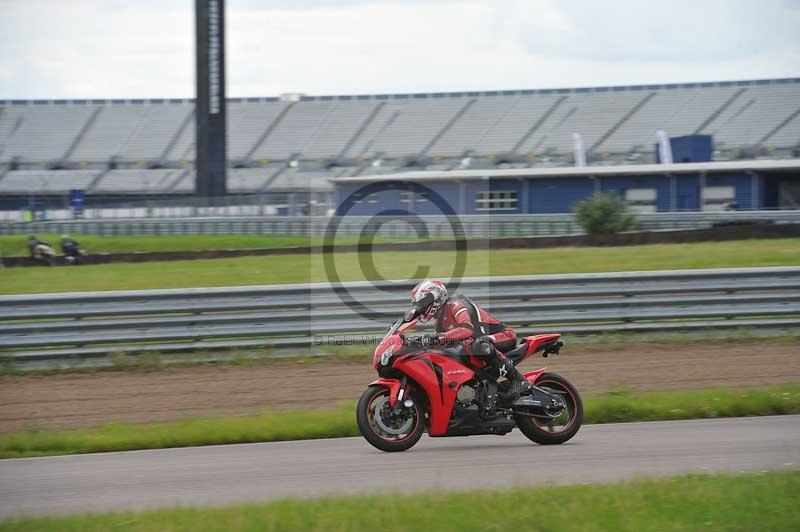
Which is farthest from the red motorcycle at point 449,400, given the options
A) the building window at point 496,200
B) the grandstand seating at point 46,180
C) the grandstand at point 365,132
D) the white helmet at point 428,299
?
the grandstand seating at point 46,180

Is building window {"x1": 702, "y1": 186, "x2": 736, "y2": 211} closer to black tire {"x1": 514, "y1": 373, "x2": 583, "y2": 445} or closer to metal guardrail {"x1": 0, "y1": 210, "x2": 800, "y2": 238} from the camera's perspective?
metal guardrail {"x1": 0, "y1": 210, "x2": 800, "y2": 238}

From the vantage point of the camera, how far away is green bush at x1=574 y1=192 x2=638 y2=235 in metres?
30.2

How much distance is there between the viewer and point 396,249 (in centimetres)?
2911

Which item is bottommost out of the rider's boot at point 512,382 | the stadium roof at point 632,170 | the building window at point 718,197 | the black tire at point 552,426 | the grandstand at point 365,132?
the black tire at point 552,426

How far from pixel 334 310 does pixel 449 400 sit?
5.84 meters

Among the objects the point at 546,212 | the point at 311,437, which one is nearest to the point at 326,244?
the point at 546,212

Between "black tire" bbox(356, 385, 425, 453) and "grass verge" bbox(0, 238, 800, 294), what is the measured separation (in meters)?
13.2

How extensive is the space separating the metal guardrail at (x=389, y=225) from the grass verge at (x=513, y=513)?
26626mm

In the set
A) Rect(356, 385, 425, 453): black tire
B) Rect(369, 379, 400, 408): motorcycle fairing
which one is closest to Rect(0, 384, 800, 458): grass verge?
Rect(356, 385, 425, 453): black tire

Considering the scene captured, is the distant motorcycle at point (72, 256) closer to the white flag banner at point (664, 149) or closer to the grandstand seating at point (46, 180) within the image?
the white flag banner at point (664, 149)

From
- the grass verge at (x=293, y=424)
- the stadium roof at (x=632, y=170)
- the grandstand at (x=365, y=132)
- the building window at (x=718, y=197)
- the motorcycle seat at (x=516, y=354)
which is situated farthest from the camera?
the grandstand at (x=365, y=132)

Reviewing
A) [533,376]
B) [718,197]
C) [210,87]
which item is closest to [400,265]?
[533,376]

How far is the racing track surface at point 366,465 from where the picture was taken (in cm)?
685

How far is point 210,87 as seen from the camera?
4034 centimetres
